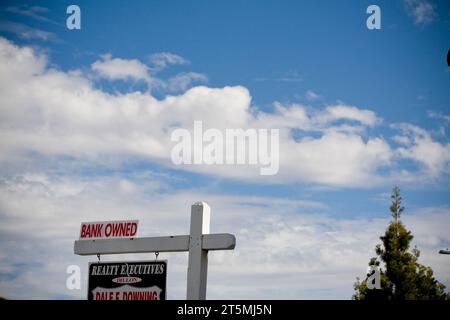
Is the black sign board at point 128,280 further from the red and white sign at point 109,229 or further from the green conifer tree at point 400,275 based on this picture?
the green conifer tree at point 400,275

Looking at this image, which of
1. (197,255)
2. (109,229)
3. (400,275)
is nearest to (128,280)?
(109,229)

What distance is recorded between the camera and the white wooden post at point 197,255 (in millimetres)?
11816

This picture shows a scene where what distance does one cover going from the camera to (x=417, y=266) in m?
31.5

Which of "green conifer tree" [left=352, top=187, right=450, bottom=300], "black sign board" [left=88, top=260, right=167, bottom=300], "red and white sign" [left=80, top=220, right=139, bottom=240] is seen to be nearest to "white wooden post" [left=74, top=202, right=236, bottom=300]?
"red and white sign" [left=80, top=220, right=139, bottom=240]

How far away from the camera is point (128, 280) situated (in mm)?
12586

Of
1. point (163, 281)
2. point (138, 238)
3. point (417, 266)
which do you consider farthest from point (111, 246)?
point (417, 266)

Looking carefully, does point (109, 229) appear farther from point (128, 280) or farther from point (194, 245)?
point (194, 245)

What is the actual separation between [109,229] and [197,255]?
8.14ft

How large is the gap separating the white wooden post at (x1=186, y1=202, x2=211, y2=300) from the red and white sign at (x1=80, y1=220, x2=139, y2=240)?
151 centimetres

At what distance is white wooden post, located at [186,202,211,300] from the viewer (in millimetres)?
11816

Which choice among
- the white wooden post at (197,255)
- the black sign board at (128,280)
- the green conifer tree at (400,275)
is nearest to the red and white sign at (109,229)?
the black sign board at (128,280)
